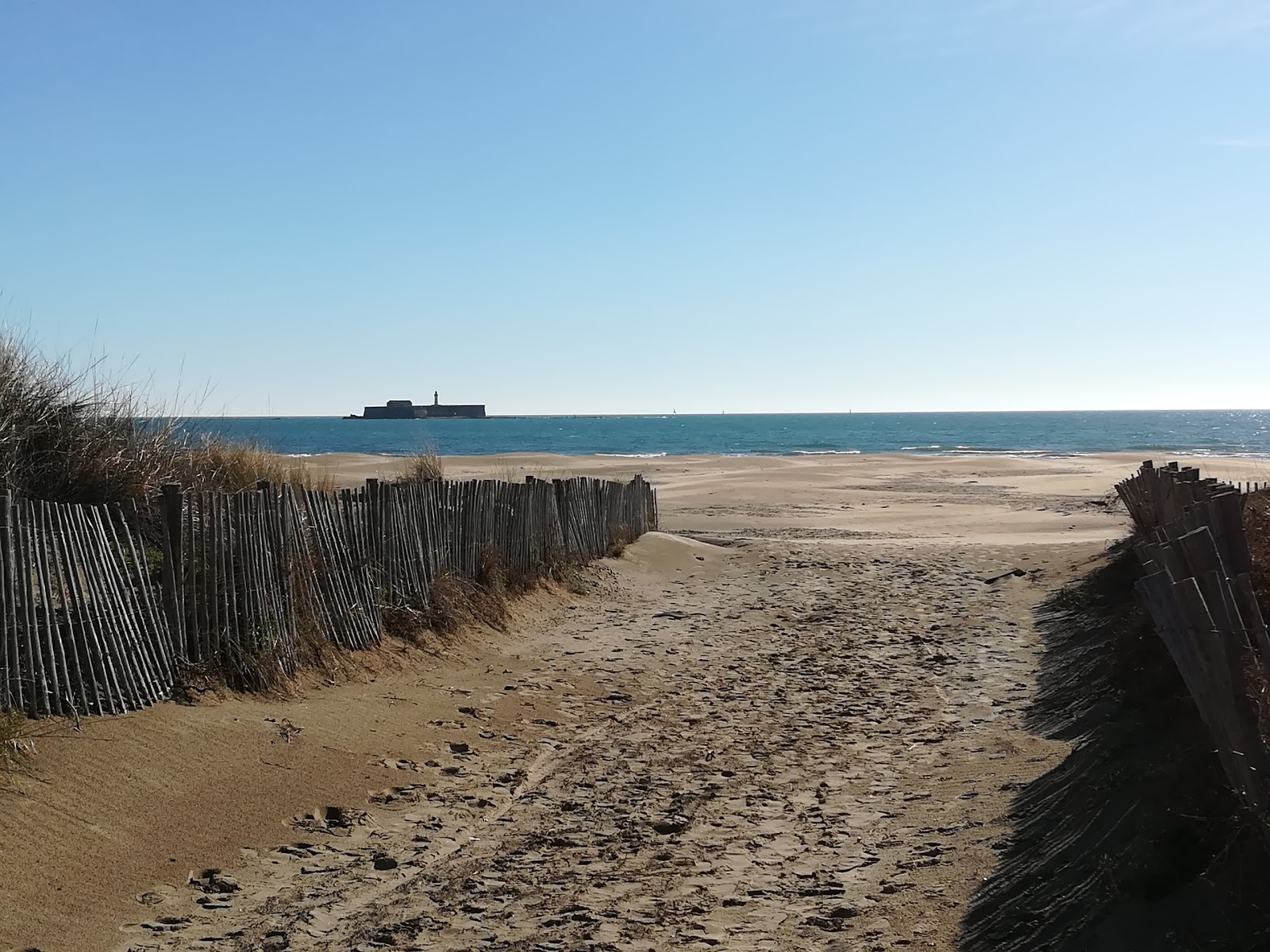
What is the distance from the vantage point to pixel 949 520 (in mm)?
25172

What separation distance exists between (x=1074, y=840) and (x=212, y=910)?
3.81 meters

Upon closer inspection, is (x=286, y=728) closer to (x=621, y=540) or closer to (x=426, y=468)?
(x=621, y=540)

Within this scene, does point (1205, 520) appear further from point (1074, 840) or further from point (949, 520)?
point (949, 520)

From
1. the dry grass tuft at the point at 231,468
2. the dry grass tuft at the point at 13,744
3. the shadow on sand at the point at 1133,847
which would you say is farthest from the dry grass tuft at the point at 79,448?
the shadow on sand at the point at 1133,847

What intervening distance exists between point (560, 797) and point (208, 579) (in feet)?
9.52

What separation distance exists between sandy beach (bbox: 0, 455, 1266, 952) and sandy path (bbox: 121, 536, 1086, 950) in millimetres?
23

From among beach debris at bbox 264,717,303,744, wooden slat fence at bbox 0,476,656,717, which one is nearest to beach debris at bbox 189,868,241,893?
wooden slat fence at bbox 0,476,656,717

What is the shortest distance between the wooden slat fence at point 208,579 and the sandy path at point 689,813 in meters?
1.39

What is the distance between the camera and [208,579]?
24.8 ft

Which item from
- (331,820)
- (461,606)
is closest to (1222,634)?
(331,820)

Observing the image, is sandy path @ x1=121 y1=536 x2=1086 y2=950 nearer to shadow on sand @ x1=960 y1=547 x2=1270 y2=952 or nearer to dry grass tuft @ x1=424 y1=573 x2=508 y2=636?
shadow on sand @ x1=960 y1=547 x2=1270 y2=952

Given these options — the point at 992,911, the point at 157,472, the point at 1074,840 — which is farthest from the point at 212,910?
the point at 157,472

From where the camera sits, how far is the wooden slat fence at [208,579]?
6.17 m

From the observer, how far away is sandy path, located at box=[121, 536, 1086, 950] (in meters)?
4.77
